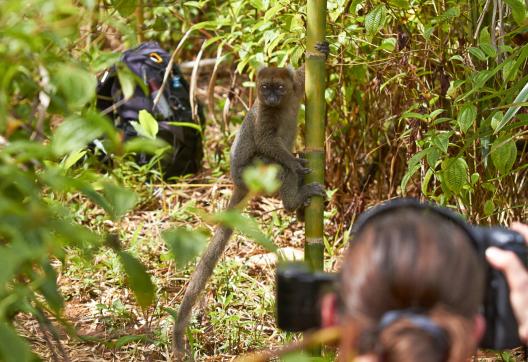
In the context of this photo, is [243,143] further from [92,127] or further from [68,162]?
[92,127]

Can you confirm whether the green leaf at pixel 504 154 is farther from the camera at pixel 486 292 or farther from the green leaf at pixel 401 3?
the camera at pixel 486 292

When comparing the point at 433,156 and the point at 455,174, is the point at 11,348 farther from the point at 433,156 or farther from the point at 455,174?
the point at 455,174

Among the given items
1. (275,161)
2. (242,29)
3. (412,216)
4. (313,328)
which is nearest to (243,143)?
(275,161)

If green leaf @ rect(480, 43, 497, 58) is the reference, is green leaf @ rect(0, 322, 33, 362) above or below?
below

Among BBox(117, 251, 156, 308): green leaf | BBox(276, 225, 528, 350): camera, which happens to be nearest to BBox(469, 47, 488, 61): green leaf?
BBox(276, 225, 528, 350): camera

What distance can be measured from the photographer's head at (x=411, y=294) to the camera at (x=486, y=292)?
1.13ft

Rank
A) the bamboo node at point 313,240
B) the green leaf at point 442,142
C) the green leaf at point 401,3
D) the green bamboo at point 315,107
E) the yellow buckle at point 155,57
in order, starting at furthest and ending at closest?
the yellow buckle at point 155,57
the green leaf at point 401,3
the green leaf at point 442,142
the bamboo node at point 313,240
the green bamboo at point 315,107

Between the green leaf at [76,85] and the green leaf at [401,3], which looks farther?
the green leaf at [401,3]

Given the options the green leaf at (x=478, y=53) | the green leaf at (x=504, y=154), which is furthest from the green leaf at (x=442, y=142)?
the green leaf at (x=478, y=53)

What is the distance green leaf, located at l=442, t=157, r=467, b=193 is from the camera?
4000 mm

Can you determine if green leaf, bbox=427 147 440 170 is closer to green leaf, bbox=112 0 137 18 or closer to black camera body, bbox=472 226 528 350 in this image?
green leaf, bbox=112 0 137 18

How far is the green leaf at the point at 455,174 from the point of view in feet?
13.1

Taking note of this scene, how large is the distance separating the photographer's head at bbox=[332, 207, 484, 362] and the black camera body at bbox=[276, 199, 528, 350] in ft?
1.10

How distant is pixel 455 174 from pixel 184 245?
2.36 m
